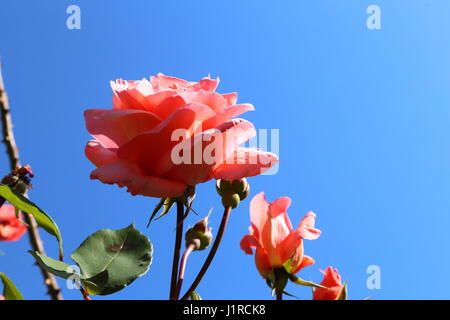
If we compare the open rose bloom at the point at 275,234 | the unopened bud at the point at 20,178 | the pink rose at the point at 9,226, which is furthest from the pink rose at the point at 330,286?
the pink rose at the point at 9,226

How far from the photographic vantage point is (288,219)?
697 millimetres

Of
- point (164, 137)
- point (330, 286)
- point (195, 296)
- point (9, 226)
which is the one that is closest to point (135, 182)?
point (164, 137)

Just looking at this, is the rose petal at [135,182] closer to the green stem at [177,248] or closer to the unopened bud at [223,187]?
the green stem at [177,248]

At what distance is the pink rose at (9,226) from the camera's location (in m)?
1.10

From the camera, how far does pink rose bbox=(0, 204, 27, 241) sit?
110cm

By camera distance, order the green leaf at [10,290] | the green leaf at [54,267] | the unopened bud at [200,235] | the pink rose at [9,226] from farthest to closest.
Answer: the pink rose at [9,226] → the unopened bud at [200,235] → the green leaf at [10,290] → the green leaf at [54,267]

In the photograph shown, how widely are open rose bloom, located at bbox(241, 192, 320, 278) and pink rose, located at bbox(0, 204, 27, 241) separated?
642 mm

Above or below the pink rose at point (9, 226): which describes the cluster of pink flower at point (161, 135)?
above

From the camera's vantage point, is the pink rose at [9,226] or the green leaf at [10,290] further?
the pink rose at [9,226]

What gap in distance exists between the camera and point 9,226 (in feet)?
3.66

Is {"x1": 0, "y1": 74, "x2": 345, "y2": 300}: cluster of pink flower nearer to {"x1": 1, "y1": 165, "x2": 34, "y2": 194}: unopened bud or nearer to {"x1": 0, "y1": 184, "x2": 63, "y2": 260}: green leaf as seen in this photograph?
{"x1": 0, "y1": 184, "x2": 63, "y2": 260}: green leaf

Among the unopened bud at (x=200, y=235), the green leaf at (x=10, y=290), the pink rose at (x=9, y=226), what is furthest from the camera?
the pink rose at (x=9, y=226)

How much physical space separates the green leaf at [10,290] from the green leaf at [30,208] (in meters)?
0.09
